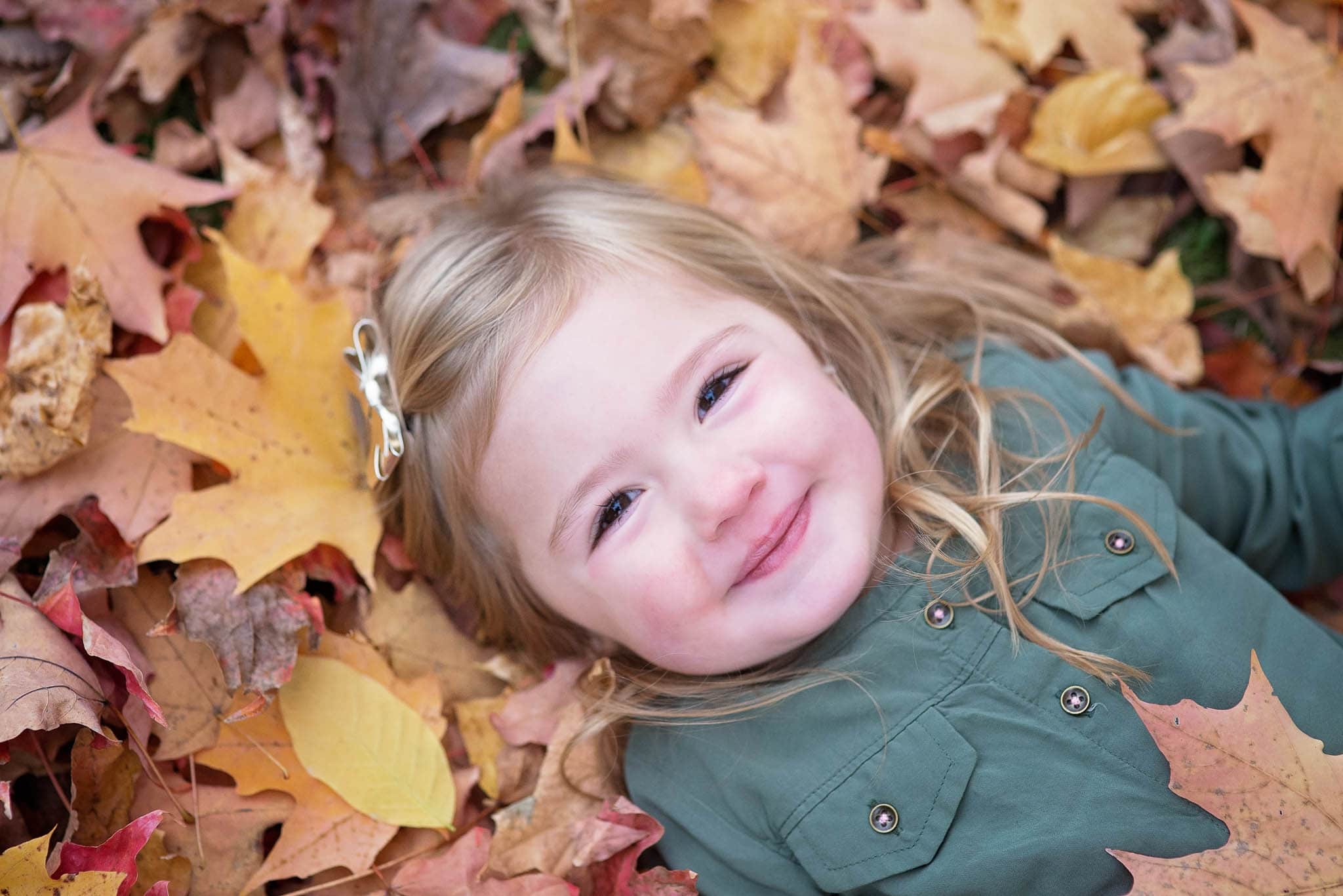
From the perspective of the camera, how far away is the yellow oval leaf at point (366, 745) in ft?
5.76

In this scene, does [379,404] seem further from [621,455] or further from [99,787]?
[99,787]

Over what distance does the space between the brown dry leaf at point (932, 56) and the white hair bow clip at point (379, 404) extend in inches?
50.3

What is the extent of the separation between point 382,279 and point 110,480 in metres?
0.63

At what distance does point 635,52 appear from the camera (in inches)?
89.6

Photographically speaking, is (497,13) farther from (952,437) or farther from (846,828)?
(846,828)

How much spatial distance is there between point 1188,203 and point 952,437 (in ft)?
3.13

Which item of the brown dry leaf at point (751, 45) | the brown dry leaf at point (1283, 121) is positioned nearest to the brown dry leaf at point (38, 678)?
the brown dry leaf at point (751, 45)

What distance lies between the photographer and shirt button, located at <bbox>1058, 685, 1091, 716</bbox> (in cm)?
158

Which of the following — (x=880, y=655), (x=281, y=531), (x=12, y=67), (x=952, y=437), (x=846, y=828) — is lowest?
(x=846, y=828)

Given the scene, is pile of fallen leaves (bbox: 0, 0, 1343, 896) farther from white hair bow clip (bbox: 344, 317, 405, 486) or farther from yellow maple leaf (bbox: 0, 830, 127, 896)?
white hair bow clip (bbox: 344, 317, 405, 486)

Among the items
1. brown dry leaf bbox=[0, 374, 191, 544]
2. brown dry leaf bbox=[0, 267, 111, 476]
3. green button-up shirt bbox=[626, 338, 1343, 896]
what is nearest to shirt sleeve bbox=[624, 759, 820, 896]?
green button-up shirt bbox=[626, 338, 1343, 896]

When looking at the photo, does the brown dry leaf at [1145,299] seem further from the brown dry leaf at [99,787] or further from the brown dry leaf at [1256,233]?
the brown dry leaf at [99,787]

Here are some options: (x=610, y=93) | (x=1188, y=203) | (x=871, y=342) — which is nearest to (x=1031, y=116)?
(x=1188, y=203)

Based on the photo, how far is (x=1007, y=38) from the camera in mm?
2316
